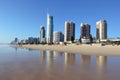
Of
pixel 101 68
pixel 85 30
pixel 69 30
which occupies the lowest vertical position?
pixel 101 68


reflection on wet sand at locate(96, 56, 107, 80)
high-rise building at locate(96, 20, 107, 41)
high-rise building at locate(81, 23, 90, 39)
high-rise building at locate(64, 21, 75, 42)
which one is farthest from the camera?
high-rise building at locate(64, 21, 75, 42)

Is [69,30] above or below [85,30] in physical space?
above

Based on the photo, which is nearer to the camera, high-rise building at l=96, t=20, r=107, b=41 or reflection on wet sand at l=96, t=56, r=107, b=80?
reflection on wet sand at l=96, t=56, r=107, b=80

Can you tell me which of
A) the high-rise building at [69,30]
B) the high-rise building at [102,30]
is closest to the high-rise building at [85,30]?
the high-rise building at [102,30]

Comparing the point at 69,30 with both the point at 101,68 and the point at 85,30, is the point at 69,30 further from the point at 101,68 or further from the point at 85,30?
the point at 101,68

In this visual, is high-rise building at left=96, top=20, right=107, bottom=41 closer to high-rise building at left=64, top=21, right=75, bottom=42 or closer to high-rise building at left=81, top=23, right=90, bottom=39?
high-rise building at left=81, top=23, right=90, bottom=39

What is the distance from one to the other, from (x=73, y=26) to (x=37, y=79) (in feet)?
625

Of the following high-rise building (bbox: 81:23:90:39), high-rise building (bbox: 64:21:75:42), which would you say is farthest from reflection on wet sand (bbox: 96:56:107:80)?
high-rise building (bbox: 64:21:75:42)

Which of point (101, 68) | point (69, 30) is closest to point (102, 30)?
point (69, 30)

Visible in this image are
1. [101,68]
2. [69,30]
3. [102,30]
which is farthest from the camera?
[69,30]

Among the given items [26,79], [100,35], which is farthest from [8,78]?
[100,35]

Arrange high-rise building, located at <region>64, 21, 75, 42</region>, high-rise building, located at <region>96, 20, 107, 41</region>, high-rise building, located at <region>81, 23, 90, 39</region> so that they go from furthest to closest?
high-rise building, located at <region>64, 21, 75, 42</region>, high-rise building, located at <region>81, 23, 90, 39</region>, high-rise building, located at <region>96, 20, 107, 41</region>

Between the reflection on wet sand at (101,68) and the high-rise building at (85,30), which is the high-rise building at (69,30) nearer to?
the high-rise building at (85,30)

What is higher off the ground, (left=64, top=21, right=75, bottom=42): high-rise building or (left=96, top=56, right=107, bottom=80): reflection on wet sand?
(left=64, top=21, right=75, bottom=42): high-rise building
